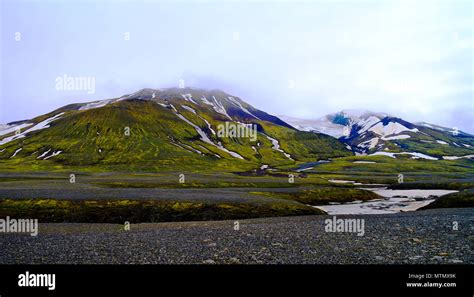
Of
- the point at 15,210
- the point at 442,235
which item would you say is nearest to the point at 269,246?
the point at 442,235

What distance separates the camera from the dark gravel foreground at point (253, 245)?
21625 millimetres

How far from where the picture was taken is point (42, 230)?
3412 cm

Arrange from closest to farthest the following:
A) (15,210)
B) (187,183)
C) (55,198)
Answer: (15,210)
(55,198)
(187,183)

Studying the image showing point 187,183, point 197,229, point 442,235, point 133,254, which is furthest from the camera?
point 187,183

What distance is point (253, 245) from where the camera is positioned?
25.2 metres

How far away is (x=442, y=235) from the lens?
27.2 meters

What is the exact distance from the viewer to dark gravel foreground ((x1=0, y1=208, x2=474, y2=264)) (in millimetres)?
21625
